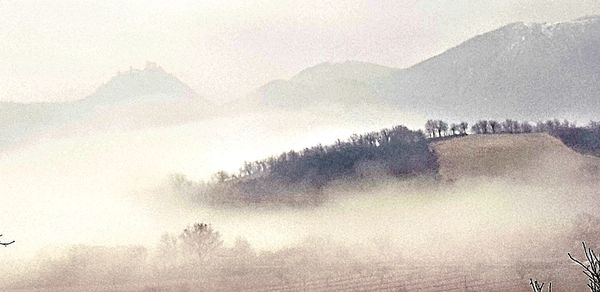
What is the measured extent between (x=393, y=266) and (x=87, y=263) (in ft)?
106

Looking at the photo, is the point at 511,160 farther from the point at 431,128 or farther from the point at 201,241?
the point at 201,241

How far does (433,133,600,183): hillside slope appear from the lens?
96188mm

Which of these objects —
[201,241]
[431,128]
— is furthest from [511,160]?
[201,241]

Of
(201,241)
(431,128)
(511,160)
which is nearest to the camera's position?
(201,241)

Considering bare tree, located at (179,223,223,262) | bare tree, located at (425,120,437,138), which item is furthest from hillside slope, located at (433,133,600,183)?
bare tree, located at (179,223,223,262)

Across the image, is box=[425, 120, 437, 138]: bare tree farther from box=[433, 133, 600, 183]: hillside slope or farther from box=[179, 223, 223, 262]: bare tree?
box=[179, 223, 223, 262]: bare tree

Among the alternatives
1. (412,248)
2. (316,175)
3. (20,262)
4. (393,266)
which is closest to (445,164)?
(316,175)

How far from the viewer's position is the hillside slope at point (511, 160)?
96.2m

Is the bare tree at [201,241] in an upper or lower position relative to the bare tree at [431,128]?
lower

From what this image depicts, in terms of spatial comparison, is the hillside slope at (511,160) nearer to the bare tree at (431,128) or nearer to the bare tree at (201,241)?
the bare tree at (431,128)

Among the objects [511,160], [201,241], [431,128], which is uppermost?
[431,128]

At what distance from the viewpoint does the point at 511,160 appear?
99.2 meters

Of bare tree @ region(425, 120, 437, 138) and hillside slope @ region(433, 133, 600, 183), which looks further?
bare tree @ region(425, 120, 437, 138)

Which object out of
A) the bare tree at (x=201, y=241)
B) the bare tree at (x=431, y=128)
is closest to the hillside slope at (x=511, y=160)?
the bare tree at (x=431, y=128)
